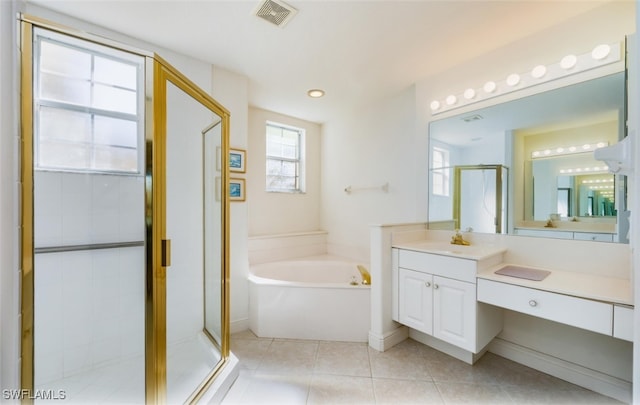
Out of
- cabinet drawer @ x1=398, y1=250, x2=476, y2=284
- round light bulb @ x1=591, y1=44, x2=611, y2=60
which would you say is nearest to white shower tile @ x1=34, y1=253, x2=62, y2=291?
cabinet drawer @ x1=398, y1=250, x2=476, y2=284

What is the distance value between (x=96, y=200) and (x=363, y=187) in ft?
8.13

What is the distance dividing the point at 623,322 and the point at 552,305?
0.23 m

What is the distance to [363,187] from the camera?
10.0ft

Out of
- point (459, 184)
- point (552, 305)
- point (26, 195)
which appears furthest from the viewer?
point (459, 184)

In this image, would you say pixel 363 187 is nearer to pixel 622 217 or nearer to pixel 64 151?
pixel 622 217

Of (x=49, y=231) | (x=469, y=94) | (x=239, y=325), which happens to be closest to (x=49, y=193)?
(x=49, y=231)

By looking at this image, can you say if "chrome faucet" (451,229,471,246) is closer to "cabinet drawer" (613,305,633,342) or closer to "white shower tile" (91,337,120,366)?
"cabinet drawer" (613,305,633,342)

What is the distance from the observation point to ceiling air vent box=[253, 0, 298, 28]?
1.44 metres

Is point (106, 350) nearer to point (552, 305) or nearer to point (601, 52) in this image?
point (552, 305)

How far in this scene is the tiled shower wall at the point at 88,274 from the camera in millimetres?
1434

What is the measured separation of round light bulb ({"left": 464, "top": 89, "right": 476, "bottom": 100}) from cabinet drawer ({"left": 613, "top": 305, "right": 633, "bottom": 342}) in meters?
1.63

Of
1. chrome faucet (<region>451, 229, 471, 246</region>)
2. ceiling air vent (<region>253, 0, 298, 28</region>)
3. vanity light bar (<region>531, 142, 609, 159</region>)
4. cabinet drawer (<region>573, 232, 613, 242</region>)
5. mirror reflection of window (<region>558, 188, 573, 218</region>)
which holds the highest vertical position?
ceiling air vent (<region>253, 0, 298, 28</region>)

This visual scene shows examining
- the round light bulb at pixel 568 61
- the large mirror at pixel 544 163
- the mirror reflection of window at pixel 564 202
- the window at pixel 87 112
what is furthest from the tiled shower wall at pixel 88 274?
the round light bulb at pixel 568 61

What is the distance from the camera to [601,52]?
1460mm
